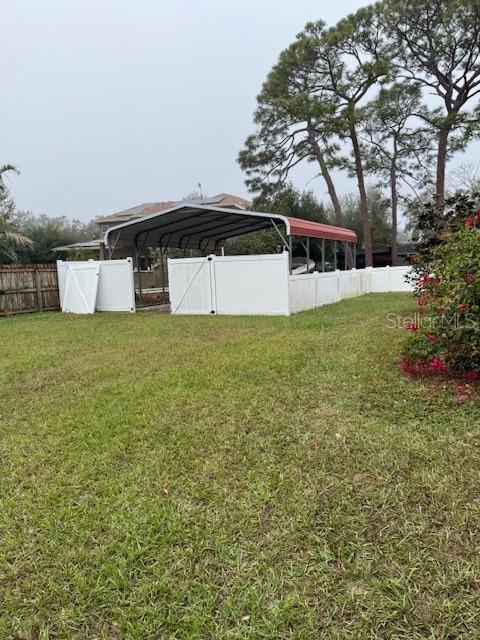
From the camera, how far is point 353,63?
2195cm

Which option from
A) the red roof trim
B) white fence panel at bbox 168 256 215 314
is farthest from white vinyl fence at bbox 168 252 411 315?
the red roof trim

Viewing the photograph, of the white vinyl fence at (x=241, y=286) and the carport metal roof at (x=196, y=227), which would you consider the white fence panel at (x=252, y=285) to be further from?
the carport metal roof at (x=196, y=227)

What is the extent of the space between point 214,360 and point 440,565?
4.17 metres

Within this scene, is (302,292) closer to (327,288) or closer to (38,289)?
(327,288)

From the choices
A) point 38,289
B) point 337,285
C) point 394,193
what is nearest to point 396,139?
point 394,193

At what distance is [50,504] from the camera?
2561mm

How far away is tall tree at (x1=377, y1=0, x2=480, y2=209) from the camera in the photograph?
63.5 ft

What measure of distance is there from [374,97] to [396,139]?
118 inches

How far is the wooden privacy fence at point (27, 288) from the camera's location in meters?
13.2

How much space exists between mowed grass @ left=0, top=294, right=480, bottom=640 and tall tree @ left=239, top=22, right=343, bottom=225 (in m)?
19.2

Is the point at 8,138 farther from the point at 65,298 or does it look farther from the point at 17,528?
the point at 17,528

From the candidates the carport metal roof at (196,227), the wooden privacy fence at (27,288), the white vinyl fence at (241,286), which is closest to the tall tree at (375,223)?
the carport metal roof at (196,227)

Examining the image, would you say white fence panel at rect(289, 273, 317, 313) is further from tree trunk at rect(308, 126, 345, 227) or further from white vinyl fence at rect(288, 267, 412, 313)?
tree trunk at rect(308, 126, 345, 227)

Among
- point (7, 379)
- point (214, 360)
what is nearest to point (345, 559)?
point (214, 360)
